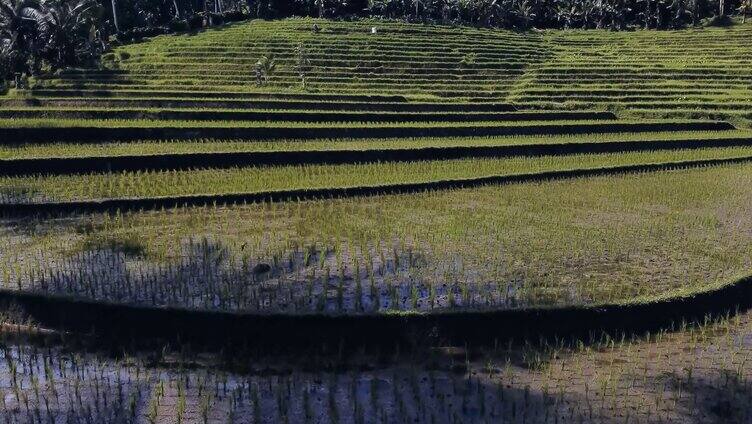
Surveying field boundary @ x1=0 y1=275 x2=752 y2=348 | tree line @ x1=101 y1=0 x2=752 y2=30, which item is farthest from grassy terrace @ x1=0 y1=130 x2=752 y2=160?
tree line @ x1=101 y1=0 x2=752 y2=30

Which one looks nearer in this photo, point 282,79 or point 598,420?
point 598,420

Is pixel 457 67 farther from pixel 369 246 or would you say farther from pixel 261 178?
pixel 369 246

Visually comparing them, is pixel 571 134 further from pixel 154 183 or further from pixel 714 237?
pixel 154 183

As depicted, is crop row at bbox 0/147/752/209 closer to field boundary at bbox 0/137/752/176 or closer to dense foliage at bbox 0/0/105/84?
field boundary at bbox 0/137/752/176

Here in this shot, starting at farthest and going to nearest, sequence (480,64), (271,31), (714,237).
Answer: (271,31)
(480,64)
(714,237)

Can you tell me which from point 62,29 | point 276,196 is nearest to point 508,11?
point 62,29

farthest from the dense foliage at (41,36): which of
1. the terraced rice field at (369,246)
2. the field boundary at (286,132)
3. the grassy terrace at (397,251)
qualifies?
the grassy terrace at (397,251)

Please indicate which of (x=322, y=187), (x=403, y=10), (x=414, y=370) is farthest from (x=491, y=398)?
(x=403, y=10)
